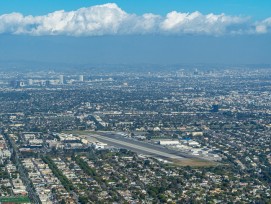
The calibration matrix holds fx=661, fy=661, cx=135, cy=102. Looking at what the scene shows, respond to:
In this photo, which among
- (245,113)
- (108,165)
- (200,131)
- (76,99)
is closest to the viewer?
(108,165)

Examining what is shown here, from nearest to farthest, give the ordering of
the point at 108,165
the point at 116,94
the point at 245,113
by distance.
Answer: the point at 108,165, the point at 245,113, the point at 116,94

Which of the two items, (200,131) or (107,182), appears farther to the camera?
(200,131)

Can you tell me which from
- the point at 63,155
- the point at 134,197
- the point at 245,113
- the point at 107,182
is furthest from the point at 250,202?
the point at 245,113

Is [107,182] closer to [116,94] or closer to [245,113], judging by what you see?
[245,113]

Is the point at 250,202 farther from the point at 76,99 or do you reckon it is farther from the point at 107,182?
the point at 76,99

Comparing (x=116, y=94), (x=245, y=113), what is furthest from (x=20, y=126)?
(x=116, y=94)

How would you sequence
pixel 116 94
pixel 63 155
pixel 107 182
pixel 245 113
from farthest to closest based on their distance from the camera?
pixel 116 94
pixel 245 113
pixel 63 155
pixel 107 182
